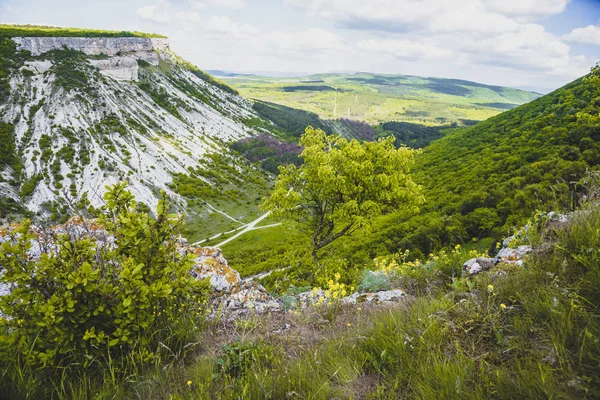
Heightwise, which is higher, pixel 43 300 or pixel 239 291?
pixel 43 300

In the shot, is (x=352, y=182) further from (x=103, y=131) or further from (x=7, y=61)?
(x=7, y=61)

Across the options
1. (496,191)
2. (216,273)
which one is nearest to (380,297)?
(216,273)

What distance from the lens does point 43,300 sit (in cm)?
313

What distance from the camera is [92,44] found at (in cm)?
12212

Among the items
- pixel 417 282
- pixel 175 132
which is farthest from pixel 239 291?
pixel 175 132

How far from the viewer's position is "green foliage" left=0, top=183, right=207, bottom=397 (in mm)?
2998

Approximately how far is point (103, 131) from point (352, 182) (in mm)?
104414

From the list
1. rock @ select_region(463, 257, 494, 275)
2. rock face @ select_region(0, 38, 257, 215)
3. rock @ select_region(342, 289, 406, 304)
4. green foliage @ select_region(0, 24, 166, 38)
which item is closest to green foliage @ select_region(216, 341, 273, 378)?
rock @ select_region(342, 289, 406, 304)

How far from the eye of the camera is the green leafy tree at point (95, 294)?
299cm

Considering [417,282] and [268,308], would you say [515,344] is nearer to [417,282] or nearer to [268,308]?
[417,282]

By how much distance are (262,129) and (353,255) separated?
5913 inches

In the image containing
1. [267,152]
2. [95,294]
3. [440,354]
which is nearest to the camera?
[440,354]

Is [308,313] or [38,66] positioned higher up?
[38,66]

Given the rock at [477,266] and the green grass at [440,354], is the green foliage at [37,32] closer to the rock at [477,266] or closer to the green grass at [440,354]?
the green grass at [440,354]
